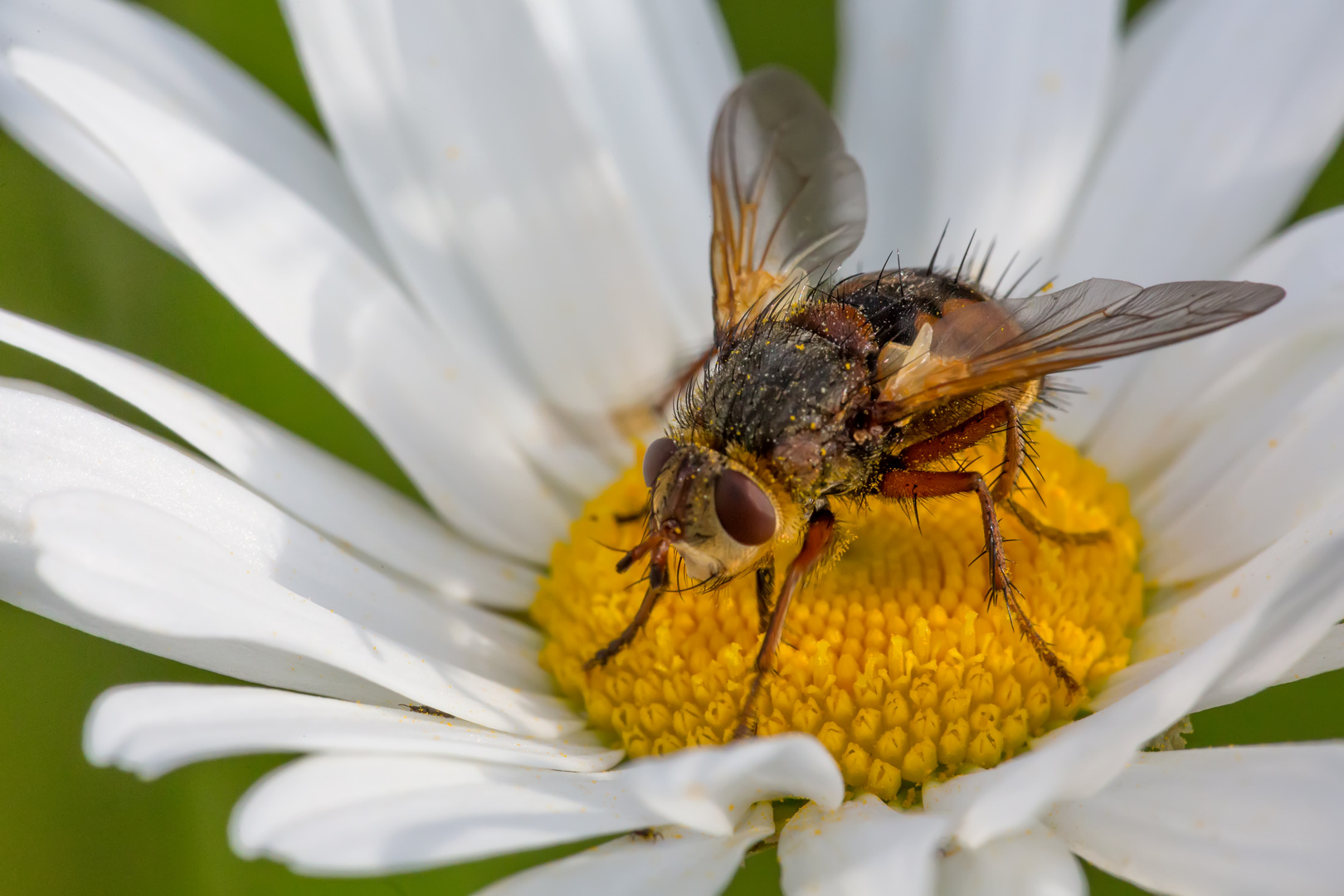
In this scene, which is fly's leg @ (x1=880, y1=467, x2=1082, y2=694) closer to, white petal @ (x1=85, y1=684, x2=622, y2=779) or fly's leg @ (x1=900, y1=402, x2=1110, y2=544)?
fly's leg @ (x1=900, y1=402, x2=1110, y2=544)

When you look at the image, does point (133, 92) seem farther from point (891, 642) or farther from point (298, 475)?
point (891, 642)

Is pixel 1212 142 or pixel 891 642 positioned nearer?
pixel 891 642

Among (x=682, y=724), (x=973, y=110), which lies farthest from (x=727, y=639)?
(x=973, y=110)

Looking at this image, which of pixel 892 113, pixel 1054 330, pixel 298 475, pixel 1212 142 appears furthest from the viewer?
pixel 892 113

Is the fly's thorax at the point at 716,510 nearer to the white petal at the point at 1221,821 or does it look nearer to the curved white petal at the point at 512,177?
the white petal at the point at 1221,821

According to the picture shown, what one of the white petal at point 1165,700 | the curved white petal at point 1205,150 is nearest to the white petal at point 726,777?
the white petal at point 1165,700

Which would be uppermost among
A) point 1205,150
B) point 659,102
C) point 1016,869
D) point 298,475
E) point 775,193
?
point 659,102

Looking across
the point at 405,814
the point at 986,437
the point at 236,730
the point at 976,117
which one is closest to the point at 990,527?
the point at 986,437

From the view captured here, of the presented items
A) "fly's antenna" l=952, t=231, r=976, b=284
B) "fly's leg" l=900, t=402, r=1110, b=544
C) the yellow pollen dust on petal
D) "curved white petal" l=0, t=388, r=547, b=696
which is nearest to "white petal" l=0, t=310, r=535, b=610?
"curved white petal" l=0, t=388, r=547, b=696
